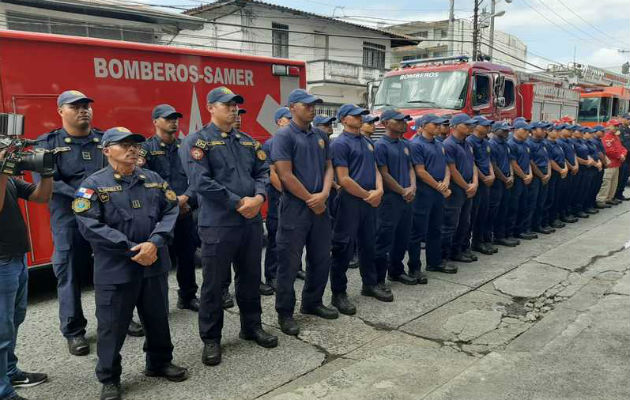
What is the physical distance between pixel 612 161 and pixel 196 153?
1019 centimetres

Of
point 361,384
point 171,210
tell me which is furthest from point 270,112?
point 361,384

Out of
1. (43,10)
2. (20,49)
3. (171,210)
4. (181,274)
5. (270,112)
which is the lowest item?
(181,274)

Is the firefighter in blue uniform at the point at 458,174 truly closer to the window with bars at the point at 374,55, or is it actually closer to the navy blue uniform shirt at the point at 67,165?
the navy blue uniform shirt at the point at 67,165

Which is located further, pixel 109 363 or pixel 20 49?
pixel 20 49

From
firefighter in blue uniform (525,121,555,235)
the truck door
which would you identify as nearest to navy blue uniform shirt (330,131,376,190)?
firefighter in blue uniform (525,121,555,235)

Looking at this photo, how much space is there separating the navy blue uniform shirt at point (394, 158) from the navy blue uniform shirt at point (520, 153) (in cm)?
286

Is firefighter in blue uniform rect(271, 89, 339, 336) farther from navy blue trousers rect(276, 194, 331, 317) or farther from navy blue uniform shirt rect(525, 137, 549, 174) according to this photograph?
navy blue uniform shirt rect(525, 137, 549, 174)

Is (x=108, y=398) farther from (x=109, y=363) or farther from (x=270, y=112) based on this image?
(x=270, y=112)

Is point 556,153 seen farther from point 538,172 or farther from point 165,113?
point 165,113

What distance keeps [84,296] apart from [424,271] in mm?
3832

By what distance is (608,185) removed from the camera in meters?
10.9

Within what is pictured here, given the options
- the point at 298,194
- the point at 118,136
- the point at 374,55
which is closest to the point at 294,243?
the point at 298,194

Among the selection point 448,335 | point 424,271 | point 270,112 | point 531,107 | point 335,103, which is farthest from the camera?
point 335,103

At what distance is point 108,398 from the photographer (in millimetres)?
3109
